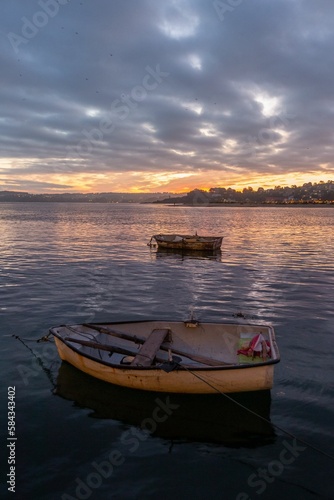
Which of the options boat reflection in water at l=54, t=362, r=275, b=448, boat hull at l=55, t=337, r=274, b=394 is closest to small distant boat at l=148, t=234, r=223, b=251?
boat reflection in water at l=54, t=362, r=275, b=448

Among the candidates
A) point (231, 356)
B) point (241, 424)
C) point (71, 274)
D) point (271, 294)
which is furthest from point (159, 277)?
point (241, 424)

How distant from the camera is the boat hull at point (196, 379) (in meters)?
9.99

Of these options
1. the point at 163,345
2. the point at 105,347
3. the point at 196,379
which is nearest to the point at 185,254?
the point at 163,345

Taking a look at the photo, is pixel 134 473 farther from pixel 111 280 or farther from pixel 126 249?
pixel 126 249

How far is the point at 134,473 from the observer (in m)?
8.19

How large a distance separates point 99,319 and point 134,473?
10.00m

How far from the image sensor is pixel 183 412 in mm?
10203

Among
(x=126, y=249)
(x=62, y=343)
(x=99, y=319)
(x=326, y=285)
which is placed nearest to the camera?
(x=62, y=343)

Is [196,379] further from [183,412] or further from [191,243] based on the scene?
[191,243]

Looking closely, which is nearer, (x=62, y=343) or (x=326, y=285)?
(x=62, y=343)

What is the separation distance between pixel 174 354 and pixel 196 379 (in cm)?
204

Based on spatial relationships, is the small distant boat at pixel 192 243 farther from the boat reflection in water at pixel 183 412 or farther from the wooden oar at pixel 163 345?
the boat reflection in water at pixel 183 412

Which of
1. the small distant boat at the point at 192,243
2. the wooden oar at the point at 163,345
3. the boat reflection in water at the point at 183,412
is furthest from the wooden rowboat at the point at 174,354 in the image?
the small distant boat at the point at 192,243

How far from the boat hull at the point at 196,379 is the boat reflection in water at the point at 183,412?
0.34 metres
